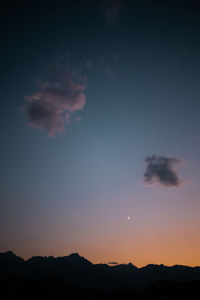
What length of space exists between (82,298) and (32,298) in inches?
780

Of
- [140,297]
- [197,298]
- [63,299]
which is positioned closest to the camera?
[197,298]

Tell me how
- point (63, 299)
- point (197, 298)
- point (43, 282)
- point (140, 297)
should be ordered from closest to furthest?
point (197, 298), point (63, 299), point (140, 297), point (43, 282)

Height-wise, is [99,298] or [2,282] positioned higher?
[2,282]

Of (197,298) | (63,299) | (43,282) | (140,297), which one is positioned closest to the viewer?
(197,298)

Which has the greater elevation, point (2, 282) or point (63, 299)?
point (2, 282)

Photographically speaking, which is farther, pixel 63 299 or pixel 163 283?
pixel 163 283

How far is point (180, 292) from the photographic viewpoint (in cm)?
8556

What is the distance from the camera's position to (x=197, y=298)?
3024 inches

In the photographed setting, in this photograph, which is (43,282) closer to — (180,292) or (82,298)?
(82,298)

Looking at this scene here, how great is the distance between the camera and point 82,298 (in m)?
85.1

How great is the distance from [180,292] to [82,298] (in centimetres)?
4025

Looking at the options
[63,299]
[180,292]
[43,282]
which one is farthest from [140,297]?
[43,282]

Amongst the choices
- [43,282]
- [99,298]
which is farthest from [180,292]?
[43,282]

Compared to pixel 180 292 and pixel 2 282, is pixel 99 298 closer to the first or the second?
pixel 180 292
